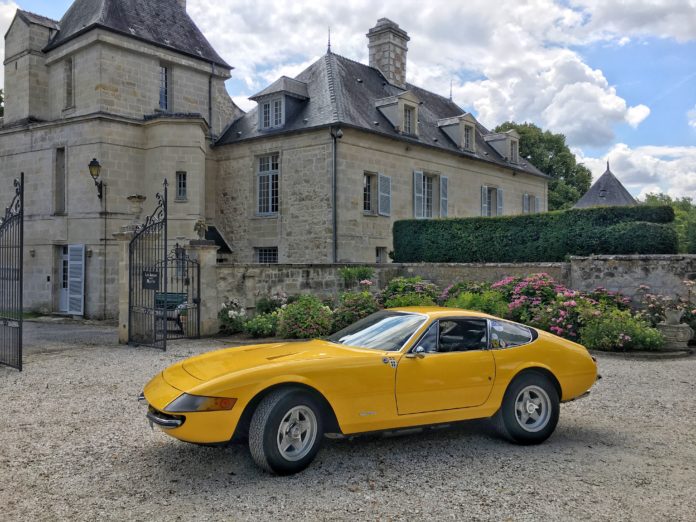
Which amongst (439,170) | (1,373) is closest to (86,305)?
Answer: (1,373)

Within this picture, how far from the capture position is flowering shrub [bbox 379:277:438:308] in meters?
13.4

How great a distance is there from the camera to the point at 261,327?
12.9 meters

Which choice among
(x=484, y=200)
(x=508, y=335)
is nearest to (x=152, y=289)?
(x=508, y=335)

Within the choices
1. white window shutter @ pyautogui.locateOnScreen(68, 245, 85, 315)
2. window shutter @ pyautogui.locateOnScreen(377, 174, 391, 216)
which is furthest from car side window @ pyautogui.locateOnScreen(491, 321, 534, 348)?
white window shutter @ pyautogui.locateOnScreen(68, 245, 85, 315)

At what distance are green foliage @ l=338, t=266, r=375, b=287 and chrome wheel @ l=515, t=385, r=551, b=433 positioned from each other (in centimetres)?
944

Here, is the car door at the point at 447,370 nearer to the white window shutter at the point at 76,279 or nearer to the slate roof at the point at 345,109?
the slate roof at the point at 345,109

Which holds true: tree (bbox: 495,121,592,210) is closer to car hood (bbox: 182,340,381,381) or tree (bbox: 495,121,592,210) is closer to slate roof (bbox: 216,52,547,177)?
slate roof (bbox: 216,52,547,177)

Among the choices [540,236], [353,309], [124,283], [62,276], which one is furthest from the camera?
[62,276]

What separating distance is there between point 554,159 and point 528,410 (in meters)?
43.5

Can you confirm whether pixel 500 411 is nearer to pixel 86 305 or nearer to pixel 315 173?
pixel 315 173

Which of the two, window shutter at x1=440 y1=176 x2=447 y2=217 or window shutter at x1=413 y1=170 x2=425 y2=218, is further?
window shutter at x1=440 y1=176 x2=447 y2=217

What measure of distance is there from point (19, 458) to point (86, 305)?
15.1m

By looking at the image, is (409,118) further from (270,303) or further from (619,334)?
(619,334)

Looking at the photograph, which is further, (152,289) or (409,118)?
(409,118)
